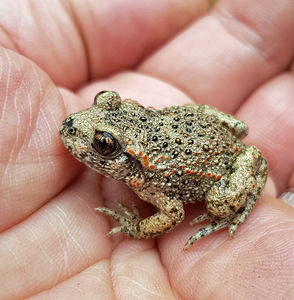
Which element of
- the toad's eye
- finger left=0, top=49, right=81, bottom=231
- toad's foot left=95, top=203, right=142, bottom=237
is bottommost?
toad's foot left=95, top=203, right=142, bottom=237

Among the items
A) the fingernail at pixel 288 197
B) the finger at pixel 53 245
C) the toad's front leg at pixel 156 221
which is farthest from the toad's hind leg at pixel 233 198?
the finger at pixel 53 245

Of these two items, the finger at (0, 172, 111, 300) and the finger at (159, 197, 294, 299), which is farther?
the finger at (0, 172, 111, 300)

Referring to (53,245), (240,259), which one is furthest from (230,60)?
(53,245)

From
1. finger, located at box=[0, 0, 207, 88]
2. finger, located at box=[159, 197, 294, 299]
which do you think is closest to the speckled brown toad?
finger, located at box=[159, 197, 294, 299]

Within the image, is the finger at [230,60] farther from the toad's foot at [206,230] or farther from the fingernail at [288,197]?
the toad's foot at [206,230]

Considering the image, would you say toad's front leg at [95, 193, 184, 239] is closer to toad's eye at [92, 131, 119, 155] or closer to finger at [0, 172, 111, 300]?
A: finger at [0, 172, 111, 300]
